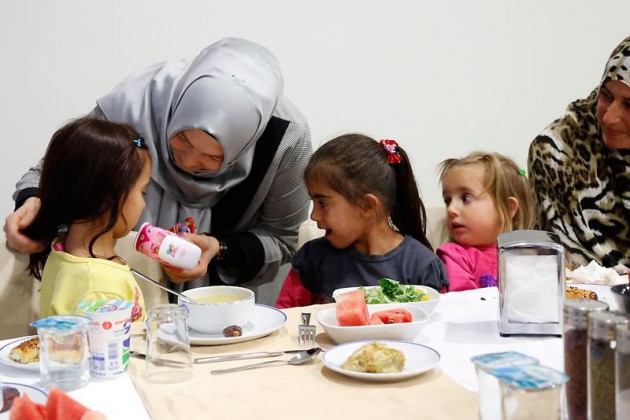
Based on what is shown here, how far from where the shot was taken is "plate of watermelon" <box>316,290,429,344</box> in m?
1.27

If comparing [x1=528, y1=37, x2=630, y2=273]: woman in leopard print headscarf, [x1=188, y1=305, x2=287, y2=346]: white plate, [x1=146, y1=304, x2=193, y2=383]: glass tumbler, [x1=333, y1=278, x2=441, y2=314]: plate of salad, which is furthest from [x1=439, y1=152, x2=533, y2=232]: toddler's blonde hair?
[x1=146, y1=304, x2=193, y2=383]: glass tumbler

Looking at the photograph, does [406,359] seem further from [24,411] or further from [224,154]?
[224,154]

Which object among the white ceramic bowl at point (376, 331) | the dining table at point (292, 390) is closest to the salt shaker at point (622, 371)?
the dining table at point (292, 390)

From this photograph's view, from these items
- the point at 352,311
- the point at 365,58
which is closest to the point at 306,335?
A: the point at 352,311

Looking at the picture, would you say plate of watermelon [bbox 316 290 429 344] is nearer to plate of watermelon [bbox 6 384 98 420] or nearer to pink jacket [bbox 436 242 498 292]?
plate of watermelon [bbox 6 384 98 420]

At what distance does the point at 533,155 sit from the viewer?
2734 mm

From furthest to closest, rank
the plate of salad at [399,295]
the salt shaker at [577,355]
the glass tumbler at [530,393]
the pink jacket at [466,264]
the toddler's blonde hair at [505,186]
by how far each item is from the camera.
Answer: the toddler's blonde hair at [505,186] < the pink jacket at [466,264] < the plate of salad at [399,295] < the salt shaker at [577,355] < the glass tumbler at [530,393]

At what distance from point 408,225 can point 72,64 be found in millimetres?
1568

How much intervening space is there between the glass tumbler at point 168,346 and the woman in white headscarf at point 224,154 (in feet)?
2.33

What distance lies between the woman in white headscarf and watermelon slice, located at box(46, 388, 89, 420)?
1008 millimetres

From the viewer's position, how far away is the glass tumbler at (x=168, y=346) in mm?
1145

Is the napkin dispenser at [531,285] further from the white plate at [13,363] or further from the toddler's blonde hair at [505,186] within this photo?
the toddler's blonde hair at [505,186]

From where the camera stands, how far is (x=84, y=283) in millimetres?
1513

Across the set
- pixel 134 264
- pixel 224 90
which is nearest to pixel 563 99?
pixel 224 90
